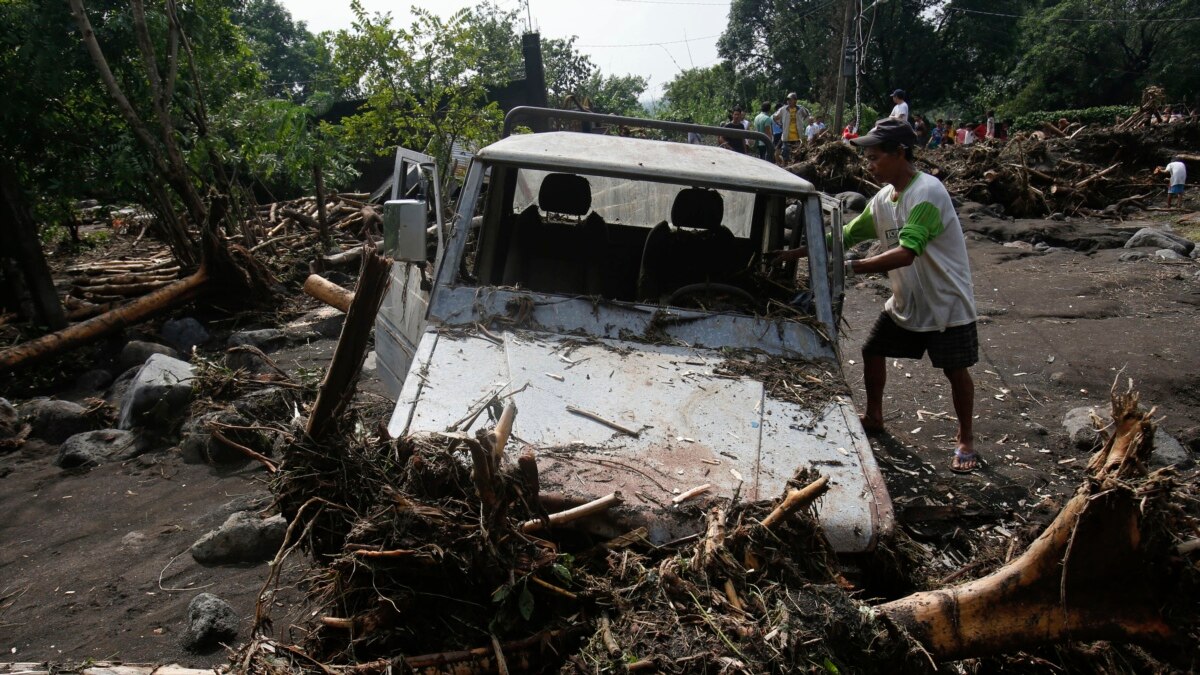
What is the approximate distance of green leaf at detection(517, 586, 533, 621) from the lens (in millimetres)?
2102

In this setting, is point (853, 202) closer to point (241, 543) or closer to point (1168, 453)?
point (1168, 453)

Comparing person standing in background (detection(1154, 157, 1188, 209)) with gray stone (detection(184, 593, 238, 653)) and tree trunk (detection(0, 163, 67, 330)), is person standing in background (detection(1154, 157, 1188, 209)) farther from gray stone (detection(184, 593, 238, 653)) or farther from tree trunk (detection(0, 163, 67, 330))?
tree trunk (detection(0, 163, 67, 330))

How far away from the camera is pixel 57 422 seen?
6.33 metres

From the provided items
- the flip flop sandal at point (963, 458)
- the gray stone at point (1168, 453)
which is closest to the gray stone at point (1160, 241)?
the gray stone at point (1168, 453)

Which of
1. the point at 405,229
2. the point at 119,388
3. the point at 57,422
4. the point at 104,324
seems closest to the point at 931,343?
the point at 405,229

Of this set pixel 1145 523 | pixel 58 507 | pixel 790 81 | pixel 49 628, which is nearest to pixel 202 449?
pixel 58 507

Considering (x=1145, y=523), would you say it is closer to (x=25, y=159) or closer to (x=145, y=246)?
(x=25, y=159)

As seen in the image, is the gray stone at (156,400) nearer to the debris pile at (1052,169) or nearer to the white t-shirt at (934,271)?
the white t-shirt at (934,271)

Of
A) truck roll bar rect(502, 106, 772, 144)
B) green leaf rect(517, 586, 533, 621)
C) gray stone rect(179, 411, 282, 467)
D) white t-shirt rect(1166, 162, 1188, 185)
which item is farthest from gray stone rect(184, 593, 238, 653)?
white t-shirt rect(1166, 162, 1188, 185)

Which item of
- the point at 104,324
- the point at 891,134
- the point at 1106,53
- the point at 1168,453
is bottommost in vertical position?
the point at 1168,453

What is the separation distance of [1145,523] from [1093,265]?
983cm

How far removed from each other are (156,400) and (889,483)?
511 cm

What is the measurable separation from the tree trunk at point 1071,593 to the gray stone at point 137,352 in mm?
7301

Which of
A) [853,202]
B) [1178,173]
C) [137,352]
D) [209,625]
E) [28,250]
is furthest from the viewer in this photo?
[1178,173]
